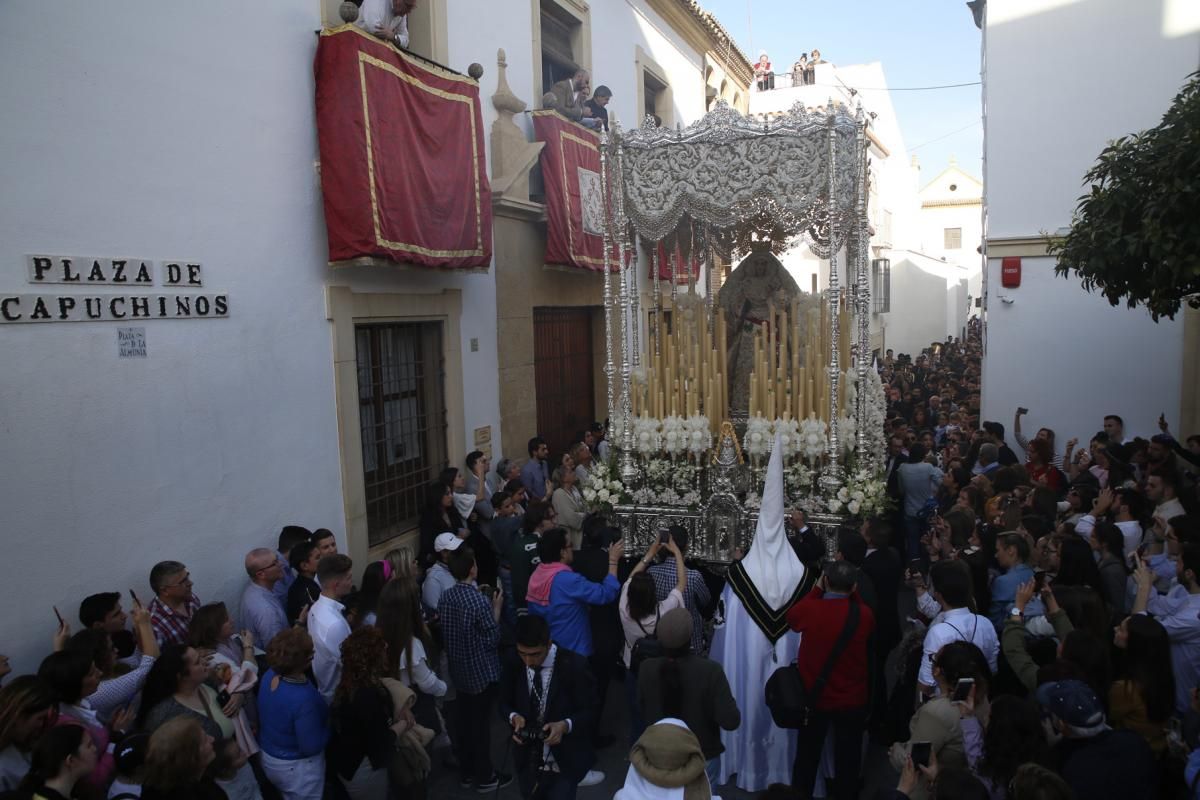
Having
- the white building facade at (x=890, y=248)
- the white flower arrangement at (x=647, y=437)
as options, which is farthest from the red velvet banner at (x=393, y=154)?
the white building facade at (x=890, y=248)

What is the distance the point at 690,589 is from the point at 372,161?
403 centimetres

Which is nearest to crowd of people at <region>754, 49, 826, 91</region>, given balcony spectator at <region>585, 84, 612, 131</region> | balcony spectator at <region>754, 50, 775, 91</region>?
balcony spectator at <region>754, 50, 775, 91</region>

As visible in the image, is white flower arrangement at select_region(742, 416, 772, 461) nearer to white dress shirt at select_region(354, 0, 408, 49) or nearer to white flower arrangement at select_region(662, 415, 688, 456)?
white flower arrangement at select_region(662, 415, 688, 456)

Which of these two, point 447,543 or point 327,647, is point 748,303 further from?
point 327,647

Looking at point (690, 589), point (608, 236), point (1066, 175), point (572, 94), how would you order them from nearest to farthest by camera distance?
point (690, 589), point (608, 236), point (1066, 175), point (572, 94)

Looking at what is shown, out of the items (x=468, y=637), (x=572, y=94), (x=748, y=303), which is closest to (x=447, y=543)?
(x=468, y=637)

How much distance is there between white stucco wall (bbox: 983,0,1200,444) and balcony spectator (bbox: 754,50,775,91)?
1172 centimetres

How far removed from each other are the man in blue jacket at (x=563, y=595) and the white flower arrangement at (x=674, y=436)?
6.99 ft

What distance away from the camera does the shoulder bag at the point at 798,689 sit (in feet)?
12.6

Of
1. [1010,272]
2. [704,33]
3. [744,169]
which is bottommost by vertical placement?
[1010,272]

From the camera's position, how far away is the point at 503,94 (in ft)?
29.4

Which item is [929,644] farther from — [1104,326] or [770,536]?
[1104,326]

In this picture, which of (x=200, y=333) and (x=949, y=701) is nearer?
(x=949, y=701)

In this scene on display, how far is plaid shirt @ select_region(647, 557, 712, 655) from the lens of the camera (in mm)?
4703
